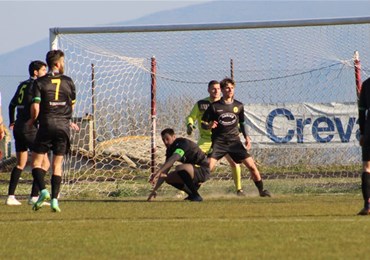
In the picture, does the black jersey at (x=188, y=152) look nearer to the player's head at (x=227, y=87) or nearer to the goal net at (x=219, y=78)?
the player's head at (x=227, y=87)

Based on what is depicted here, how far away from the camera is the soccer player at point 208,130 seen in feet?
56.5

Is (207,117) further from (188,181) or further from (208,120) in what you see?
(188,181)

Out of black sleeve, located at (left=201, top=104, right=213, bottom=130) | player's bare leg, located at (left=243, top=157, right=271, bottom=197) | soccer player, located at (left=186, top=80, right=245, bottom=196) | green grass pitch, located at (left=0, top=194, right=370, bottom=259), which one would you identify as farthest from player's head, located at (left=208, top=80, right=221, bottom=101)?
green grass pitch, located at (left=0, top=194, right=370, bottom=259)

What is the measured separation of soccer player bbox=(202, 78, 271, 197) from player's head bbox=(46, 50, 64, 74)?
12.3ft

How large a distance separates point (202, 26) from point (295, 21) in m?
1.58

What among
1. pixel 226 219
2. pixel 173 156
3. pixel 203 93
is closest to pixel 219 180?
pixel 203 93

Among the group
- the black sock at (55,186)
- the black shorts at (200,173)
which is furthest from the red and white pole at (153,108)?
the black sock at (55,186)

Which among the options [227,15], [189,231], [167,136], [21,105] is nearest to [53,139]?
[21,105]

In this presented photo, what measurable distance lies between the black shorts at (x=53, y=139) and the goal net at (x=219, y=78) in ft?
16.2

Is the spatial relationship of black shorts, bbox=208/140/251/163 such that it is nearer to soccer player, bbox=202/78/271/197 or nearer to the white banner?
soccer player, bbox=202/78/271/197

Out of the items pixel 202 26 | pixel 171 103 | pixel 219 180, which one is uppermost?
pixel 202 26

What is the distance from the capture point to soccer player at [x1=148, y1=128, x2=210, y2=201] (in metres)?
15.8

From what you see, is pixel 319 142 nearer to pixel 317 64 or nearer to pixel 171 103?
pixel 317 64

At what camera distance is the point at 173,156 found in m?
15.6
